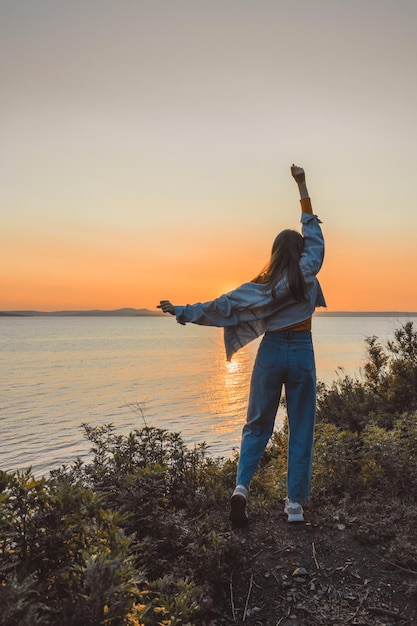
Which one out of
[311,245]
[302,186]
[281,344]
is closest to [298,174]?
[302,186]

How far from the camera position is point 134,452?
19.3 ft

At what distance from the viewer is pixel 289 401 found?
5.13m

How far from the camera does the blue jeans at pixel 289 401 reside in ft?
16.4

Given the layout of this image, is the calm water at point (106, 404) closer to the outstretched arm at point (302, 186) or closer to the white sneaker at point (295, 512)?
the white sneaker at point (295, 512)

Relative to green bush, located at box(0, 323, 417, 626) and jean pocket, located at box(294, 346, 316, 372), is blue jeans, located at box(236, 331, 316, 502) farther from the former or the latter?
green bush, located at box(0, 323, 417, 626)

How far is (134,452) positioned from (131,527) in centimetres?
144

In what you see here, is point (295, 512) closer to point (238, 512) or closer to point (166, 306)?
point (238, 512)

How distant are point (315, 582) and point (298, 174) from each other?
379 centimetres

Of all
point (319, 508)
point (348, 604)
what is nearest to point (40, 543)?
point (348, 604)

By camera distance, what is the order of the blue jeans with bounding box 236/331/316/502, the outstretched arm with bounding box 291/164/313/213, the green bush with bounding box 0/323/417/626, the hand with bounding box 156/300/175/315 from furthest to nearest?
the outstretched arm with bounding box 291/164/313/213 → the blue jeans with bounding box 236/331/316/502 → the hand with bounding box 156/300/175/315 → the green bush with bounding box 0/323/417/626

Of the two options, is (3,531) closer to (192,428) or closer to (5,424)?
(192,428)

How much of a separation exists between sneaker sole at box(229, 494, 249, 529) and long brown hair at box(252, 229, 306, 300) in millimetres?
1949

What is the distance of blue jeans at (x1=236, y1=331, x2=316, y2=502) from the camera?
16.4 ft

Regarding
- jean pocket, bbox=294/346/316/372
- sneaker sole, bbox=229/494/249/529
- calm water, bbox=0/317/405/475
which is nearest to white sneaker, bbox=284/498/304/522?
sneaker sole, bbox=229/494/249/529
